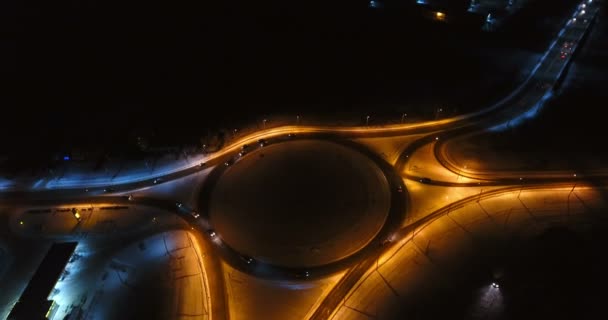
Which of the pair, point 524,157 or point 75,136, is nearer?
point 524,157

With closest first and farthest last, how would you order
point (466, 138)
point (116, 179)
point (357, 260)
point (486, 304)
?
point (486, 304)
point (357, 260)
point (116, 179)
point (466, 138)

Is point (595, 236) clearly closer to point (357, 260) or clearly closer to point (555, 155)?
point (555, 155)

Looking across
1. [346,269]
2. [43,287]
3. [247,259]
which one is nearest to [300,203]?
[247,259]

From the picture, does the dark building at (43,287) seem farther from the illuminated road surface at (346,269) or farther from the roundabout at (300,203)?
the roundabout at (300,203)

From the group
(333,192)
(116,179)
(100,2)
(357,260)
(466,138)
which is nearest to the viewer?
(357,260)

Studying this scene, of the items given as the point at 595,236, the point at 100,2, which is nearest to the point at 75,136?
the point at 100,2

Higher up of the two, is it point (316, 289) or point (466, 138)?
point (466, 138)

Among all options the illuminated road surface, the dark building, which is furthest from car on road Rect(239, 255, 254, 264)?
the dark building

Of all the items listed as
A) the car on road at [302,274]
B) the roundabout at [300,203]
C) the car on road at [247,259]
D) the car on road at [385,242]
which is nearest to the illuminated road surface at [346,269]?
the car on road at [385,242]

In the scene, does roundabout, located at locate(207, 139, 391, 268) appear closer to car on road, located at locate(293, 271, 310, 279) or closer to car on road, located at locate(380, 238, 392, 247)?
car on road, located at locate(293, 271, 310, 279)
